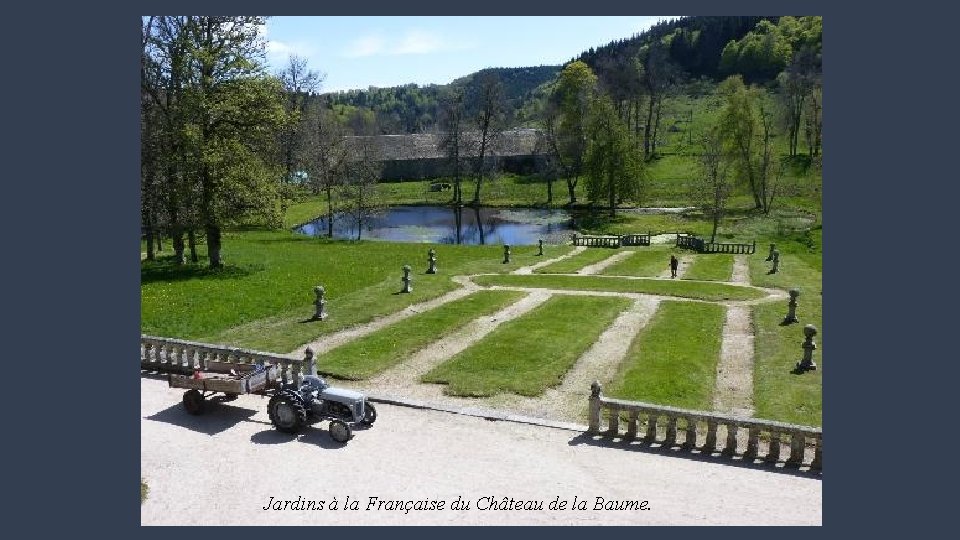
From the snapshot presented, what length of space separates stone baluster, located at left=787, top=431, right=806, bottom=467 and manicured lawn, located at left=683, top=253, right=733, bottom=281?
25.0 m

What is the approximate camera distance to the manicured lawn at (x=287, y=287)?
960 inches

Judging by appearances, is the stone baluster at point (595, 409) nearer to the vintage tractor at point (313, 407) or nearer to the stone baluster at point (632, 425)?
the stone baluster at point (632, 425)

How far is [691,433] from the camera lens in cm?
1400

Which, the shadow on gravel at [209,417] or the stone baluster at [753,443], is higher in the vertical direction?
the stone baluster at [753,443]

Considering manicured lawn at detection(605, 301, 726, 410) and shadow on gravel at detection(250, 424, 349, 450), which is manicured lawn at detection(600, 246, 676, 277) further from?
shadow on gravel at detection(250, 424, 349, 450)

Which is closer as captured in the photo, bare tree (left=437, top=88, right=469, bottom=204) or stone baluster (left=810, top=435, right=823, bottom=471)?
stone baluster (left=810, top=435, right=823, bottom=471)

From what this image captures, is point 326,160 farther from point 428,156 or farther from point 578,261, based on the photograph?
point 428,156

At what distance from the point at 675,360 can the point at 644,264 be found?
72.3 ft

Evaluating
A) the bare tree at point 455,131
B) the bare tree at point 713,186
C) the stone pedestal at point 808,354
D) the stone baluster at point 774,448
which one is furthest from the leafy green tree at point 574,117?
the stone baluster at point 774,448

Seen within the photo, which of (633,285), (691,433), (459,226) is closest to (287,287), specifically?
(633,285)

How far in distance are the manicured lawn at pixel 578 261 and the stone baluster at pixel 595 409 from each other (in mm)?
24530

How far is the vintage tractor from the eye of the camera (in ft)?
47.8

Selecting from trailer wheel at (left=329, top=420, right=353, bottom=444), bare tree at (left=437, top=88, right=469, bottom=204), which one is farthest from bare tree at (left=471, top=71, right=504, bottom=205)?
trailer wheel at (left=329, top=420, right=353, bottom=444)

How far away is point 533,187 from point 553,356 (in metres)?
76.3
